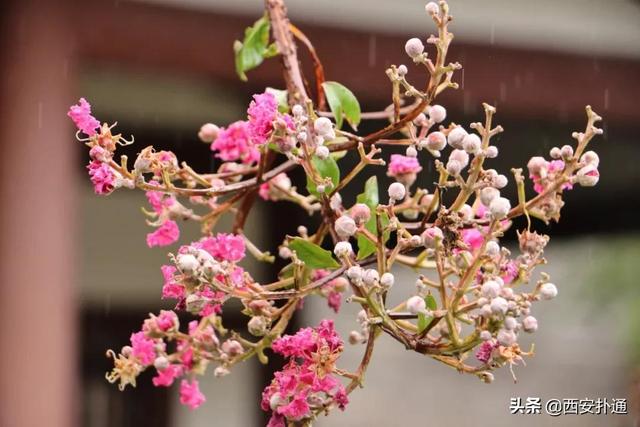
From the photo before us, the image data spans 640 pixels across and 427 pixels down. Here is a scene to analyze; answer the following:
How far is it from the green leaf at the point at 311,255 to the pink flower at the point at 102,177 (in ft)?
0.37

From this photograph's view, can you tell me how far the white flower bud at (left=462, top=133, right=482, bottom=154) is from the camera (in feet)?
1.83

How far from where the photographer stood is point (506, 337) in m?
0.55

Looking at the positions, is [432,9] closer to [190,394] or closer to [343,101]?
[343,101]

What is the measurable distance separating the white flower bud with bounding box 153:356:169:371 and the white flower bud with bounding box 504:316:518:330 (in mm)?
289

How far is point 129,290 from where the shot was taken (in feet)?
12.5

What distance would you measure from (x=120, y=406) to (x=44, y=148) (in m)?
1.49

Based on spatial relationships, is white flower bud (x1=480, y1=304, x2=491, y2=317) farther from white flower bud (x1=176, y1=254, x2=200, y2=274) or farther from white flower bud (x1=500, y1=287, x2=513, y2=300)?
white flower bud (x1=176, y1=254, x2=200, y2=274)

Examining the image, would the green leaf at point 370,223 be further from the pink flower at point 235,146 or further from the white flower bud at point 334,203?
the pink flower at point 235,146

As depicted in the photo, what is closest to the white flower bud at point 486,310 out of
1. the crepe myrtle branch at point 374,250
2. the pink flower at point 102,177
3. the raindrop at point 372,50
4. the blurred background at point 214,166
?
the crepe myrtle branch at point 374,250

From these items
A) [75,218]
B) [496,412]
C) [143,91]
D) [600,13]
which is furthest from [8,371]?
[496,412]

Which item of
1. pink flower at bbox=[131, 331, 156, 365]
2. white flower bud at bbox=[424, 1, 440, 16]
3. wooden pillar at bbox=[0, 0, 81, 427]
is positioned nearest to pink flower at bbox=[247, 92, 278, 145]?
white flower bud at bbox=[424, 1, 440, 16]

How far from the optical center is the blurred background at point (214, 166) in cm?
256

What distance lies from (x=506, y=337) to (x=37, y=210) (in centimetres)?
215

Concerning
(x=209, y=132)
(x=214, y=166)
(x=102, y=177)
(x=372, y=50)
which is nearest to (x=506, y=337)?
(x=102, y=177)
